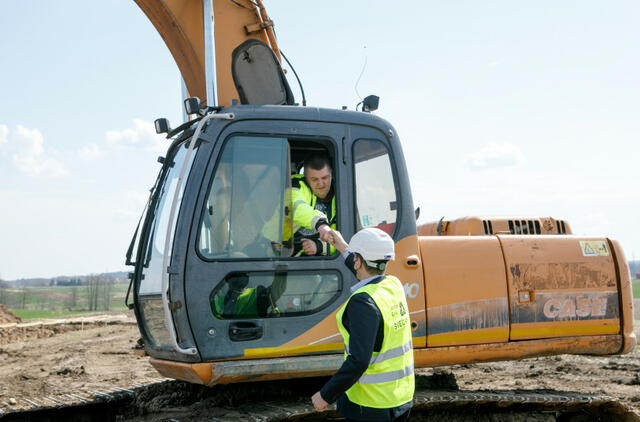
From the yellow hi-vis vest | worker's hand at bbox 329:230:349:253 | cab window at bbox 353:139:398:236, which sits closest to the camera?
the yellow hi-vis vest

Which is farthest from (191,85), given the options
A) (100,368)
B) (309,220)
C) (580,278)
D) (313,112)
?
(100,368)

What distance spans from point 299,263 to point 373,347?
4.11 ft

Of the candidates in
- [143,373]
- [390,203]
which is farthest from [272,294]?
[143,373]

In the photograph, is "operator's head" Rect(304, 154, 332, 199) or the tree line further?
the tree line

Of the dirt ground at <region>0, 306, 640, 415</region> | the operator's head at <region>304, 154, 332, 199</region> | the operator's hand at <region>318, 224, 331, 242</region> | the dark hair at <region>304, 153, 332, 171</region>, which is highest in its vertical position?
the dark hair at <region>304, 153, 332, 171</region>

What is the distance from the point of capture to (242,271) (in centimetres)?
413

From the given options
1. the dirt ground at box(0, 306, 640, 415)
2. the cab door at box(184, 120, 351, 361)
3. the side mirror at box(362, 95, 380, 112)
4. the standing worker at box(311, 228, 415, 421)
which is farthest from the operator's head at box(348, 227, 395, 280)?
the dirt ground at box(0, 306, 640, 415)

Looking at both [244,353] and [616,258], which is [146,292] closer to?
[244,353]

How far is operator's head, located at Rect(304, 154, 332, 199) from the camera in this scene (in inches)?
179

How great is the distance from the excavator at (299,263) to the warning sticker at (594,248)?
1 centimetres

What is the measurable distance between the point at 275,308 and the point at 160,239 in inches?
39.7

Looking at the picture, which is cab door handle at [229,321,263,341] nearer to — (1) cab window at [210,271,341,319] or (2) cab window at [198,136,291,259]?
(1) cab window at [210,271,341,319]

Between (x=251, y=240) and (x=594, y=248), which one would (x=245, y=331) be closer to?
(x=251, y=240)

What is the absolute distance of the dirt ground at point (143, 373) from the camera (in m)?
9.31
